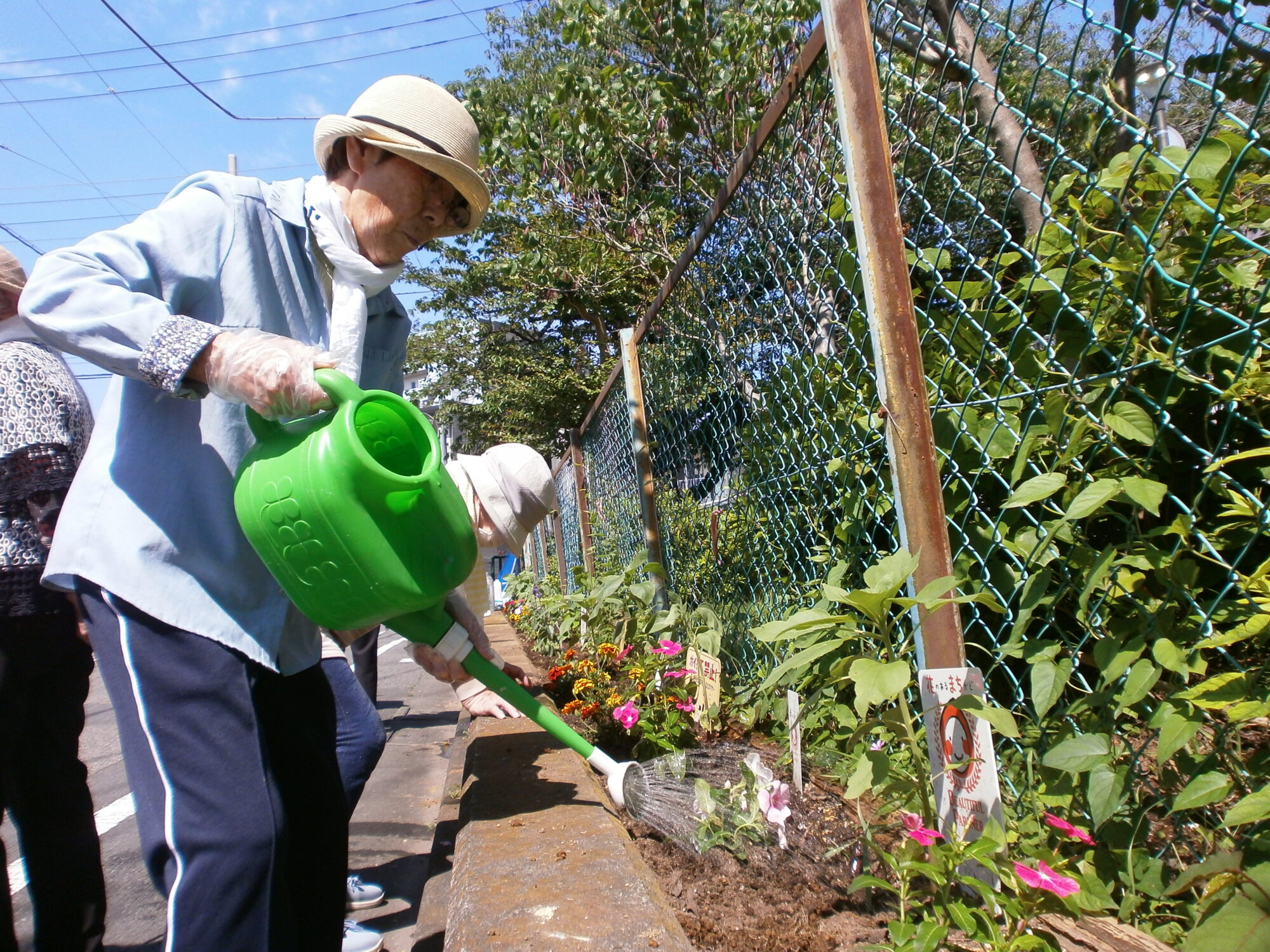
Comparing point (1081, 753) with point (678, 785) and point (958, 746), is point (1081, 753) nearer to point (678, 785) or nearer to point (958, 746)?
point (958, 746)

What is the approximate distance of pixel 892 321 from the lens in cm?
126

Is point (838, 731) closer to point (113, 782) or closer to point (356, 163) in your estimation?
point (356, 163)

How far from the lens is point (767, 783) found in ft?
5.48

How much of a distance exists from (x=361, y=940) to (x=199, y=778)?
1036 mm

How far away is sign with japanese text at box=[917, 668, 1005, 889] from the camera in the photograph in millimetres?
1086

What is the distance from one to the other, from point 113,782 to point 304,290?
3198 mm

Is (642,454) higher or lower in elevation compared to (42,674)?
higher

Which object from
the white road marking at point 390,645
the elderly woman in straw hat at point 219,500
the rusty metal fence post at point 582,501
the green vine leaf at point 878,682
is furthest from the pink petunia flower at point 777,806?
the white road marking at point 390,645

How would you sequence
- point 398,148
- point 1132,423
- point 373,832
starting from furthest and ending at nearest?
point 373,832 → point 398,148 → point 1132,423

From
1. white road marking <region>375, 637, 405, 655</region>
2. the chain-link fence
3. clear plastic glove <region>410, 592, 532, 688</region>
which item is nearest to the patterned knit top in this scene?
clear plastic glove <region>410, 592, 532, 688</region>

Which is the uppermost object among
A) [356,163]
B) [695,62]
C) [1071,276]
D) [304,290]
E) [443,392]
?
A: [443,392]

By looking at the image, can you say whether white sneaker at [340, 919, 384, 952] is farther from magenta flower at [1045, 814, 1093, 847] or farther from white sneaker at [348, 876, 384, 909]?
magenta flower at [1045, 814, 1093, 847]

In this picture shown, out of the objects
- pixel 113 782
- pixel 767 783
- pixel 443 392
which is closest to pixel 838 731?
pixel 767 783

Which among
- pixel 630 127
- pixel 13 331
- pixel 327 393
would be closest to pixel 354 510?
pixel 327 393
